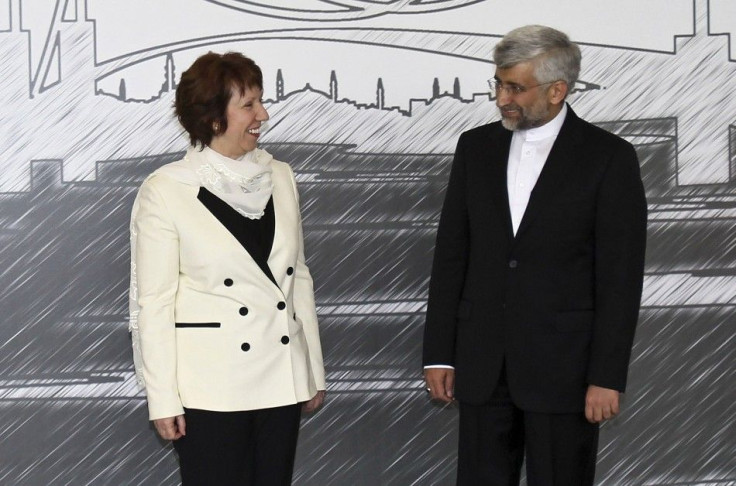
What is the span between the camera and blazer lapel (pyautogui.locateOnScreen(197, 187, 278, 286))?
2.41 meters

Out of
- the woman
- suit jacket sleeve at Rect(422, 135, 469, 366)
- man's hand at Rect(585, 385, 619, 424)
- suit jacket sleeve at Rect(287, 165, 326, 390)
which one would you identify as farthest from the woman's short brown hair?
man's hand at Rect(585, 385, 619, 424)

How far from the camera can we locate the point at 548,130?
2.55 m

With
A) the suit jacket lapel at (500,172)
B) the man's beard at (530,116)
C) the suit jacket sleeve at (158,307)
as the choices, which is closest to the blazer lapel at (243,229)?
the suit jacket sleeve at (158,307)

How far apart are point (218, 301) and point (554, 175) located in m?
0.89

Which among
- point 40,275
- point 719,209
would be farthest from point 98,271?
point 719,209

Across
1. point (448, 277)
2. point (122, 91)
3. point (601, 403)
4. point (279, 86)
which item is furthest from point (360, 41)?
point (601, 403)

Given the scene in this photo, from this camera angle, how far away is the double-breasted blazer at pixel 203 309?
235 cm

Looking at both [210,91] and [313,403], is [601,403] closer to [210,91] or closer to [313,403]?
[313,403]

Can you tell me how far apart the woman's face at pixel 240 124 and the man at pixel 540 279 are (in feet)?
1.85

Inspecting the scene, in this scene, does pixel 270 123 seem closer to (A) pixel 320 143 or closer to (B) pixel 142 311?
(A) pixel 320 143

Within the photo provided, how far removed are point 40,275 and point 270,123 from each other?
886 millimetres

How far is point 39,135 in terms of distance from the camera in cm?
311

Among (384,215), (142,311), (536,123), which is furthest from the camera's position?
(384,215)

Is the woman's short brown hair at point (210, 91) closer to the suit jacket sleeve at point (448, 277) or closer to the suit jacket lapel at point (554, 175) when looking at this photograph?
the suit jacket sleeve at point (448, 277)
